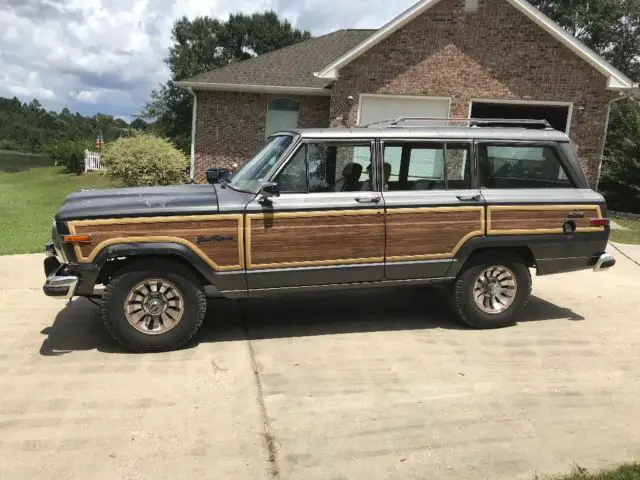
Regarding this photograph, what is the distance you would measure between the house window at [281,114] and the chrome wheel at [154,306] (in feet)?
45.2

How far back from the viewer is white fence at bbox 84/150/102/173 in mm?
31047

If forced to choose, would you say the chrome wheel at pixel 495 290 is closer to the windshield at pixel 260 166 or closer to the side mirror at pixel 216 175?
the windshield at pixel 260 166

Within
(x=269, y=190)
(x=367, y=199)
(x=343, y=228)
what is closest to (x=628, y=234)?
(x=367, y=199)

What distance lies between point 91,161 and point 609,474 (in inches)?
1251

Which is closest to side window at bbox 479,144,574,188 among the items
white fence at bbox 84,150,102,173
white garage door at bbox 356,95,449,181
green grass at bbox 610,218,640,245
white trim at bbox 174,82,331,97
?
green grass at bbox 610,218,640,245

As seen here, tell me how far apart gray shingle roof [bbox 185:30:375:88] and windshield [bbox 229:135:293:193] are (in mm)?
12019

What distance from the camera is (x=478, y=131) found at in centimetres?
575

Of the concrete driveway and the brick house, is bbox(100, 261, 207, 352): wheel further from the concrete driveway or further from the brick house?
the brick house

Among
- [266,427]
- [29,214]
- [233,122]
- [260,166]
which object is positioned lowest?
[29,214]

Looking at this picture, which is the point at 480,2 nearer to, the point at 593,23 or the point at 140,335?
the point at 140,335

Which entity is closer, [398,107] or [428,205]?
[428,205]

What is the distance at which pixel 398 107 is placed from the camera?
1587 centimetres

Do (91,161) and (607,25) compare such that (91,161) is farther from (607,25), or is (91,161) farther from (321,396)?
(607,25)

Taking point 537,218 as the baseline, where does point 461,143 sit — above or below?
above
